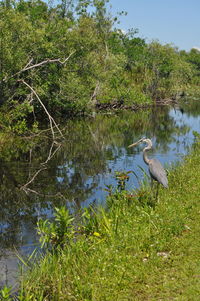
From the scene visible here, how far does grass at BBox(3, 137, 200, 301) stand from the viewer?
563cm

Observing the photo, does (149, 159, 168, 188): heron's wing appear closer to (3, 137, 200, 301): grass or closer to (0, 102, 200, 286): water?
(3, 137, 200, 301): grass

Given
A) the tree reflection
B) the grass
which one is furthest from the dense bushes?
the grass

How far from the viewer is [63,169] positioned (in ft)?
55.4

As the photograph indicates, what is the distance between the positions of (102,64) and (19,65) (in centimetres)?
2202

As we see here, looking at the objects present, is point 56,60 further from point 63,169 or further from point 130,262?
point 130,262

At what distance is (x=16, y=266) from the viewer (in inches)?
309

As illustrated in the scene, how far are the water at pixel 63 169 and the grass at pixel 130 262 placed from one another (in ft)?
4.50

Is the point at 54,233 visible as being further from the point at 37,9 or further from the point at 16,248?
the point at 37,9

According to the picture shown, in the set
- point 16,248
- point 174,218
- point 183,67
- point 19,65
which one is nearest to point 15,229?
point 16,248

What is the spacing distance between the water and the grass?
4.50 feet

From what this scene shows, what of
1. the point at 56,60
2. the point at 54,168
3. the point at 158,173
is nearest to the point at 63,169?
the point at 54,168

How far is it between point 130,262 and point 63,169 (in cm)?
1077

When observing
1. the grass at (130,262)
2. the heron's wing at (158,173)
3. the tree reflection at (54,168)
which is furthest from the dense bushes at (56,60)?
the grass at (130,262)

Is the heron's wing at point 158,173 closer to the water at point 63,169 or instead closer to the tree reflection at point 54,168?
the water at point 63,169
